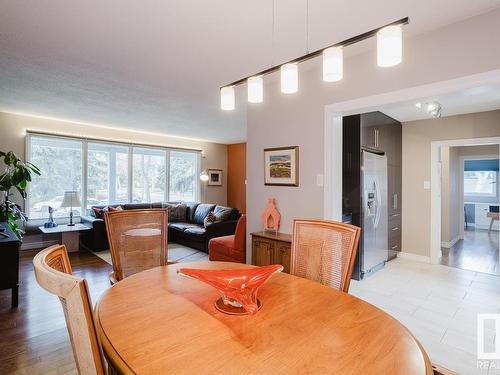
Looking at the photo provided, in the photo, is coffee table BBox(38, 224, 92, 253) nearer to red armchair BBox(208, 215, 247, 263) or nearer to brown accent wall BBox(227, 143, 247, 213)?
red armchair BBox(208, 215, 247, 263)

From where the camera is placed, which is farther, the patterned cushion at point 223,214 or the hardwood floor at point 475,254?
the patterned cushion at point 223,214

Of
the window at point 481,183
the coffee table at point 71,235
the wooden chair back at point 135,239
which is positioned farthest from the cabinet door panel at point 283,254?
the window at point 481,183

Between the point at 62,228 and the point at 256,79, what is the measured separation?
4821mm

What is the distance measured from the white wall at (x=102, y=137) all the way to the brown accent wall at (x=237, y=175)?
0.14 m

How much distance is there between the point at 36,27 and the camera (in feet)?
7.00

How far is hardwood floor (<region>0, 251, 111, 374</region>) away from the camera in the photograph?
1.96m

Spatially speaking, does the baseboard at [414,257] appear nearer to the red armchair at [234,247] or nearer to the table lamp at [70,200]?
the red armchair at [234,247]

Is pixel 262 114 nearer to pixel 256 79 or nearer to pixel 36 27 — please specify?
pixel 256 79

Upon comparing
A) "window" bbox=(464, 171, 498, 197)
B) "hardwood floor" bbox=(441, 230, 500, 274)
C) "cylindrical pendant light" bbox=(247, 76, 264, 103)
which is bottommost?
"hardwood floor" bbox=(441, 230, 500, 274)

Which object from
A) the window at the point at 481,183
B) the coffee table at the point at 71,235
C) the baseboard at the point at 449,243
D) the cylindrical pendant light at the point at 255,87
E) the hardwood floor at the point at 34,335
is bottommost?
the hardwood floor at the point at 34,335

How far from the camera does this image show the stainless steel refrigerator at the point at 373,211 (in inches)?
145

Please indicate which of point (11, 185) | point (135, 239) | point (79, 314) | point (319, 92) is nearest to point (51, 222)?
point (11, 185)

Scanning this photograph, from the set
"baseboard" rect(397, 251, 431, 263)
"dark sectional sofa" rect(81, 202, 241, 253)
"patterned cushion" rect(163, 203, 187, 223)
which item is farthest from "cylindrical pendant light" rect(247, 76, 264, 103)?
"patterned cushion" rect(163, 203, 187, 223)

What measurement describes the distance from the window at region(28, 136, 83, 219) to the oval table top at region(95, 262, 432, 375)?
5186 millimetres
